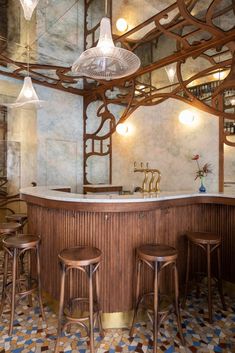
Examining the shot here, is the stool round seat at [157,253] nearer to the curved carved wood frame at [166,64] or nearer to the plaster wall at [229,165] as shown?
the curved carved wood frame at [166,64]

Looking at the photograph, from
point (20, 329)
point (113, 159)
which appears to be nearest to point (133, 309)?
point (20, 329)

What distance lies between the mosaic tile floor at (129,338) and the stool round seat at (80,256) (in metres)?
0.80

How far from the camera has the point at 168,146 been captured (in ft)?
14.6

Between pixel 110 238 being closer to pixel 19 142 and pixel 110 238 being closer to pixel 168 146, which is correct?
pixel 168 146

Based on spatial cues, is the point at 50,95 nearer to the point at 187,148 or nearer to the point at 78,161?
the point at 78,161

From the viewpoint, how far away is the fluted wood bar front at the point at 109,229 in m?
2.34

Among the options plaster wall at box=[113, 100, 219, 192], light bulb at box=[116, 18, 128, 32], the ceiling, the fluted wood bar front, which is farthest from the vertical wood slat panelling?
light bulb at box=[116, 18, 128, 32]

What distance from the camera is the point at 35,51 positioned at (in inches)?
186

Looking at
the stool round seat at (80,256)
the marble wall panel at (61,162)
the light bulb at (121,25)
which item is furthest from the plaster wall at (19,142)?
the stool round seat at (80,256)

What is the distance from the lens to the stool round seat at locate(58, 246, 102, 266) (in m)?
1.88

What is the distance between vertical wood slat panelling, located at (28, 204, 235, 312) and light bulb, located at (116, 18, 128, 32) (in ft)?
12.3

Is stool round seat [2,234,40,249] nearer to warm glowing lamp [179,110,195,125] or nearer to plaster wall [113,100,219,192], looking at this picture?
plaster wall [113,100,219,192]

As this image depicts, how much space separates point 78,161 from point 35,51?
7.88ft

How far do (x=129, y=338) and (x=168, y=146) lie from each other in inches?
125
